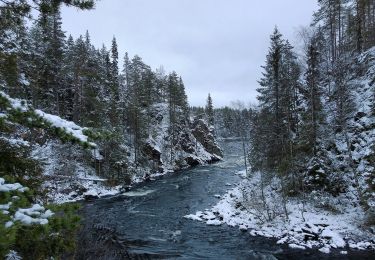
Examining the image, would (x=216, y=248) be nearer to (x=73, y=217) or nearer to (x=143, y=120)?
(x=73, y=217)

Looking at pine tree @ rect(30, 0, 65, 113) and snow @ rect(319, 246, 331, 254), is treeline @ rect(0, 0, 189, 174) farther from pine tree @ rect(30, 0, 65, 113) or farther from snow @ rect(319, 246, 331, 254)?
snow @ rect(319, 246, 331, 254)

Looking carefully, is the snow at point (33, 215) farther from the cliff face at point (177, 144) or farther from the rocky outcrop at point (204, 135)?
the rocky outcrop at point (204, 135)

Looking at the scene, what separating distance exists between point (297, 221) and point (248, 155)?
40.2 ft

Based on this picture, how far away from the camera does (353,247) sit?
16.5 metres

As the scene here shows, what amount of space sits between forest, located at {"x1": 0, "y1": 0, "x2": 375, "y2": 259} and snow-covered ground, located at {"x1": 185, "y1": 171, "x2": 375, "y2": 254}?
88 mm

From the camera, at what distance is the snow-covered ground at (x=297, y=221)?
57.0 feet

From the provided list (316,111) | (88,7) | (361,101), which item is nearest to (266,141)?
(316,111)

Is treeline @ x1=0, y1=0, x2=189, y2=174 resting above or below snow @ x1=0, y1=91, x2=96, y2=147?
above

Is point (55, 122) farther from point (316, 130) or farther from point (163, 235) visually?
point (316, 130)

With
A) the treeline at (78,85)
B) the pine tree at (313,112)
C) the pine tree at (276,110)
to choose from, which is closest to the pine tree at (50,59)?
the treeline at (78,85)

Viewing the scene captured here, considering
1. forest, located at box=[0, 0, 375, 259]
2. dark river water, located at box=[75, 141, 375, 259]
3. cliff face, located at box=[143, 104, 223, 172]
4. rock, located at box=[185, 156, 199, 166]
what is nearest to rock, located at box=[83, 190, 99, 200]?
forest, located at box=[0, 0, 375, 259]

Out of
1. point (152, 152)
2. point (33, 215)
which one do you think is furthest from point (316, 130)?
point (152, 152)

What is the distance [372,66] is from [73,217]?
102 ft

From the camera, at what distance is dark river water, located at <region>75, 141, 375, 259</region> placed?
15789 millimetres
